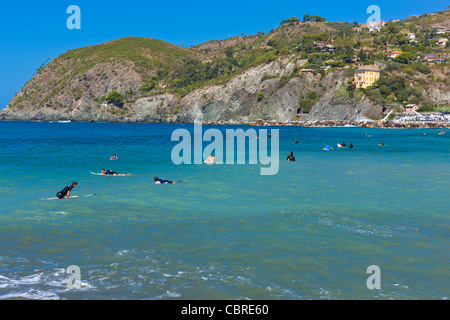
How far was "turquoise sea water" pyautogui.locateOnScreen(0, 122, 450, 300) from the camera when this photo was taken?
408 inches

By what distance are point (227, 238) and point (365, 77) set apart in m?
150

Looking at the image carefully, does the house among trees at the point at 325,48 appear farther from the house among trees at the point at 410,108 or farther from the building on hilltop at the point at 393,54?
the house among trees at the point at 410,108

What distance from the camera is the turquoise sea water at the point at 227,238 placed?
1038cm

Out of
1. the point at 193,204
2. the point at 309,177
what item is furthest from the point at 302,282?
the point at 309,177

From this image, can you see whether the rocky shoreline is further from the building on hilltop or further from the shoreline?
the building on hilltop

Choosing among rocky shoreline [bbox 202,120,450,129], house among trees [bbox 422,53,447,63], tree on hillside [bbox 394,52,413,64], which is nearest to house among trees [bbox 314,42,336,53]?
tree on hillside [bbox 394,52,413,64]

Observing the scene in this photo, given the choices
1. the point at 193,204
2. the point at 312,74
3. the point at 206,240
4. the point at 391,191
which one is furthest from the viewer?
the point at 312,74

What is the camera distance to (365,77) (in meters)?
151

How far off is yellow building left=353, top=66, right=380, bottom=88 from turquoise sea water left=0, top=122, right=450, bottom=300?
130585mm

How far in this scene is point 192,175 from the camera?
32.5m

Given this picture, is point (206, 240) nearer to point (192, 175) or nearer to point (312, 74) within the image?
point (192, 175)

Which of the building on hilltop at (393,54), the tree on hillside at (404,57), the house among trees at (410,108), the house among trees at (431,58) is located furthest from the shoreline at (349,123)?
the building on hilltop at (393,54)
